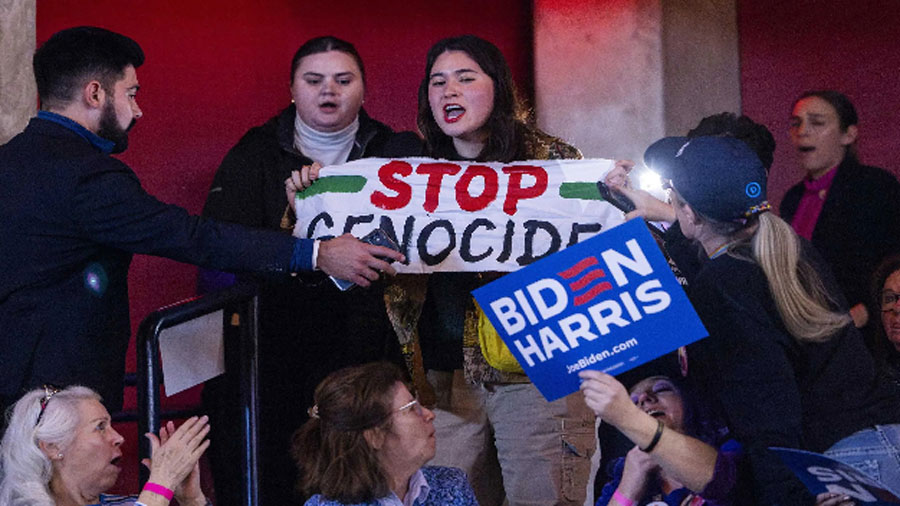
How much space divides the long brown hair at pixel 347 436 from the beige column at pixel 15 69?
207 centimetres

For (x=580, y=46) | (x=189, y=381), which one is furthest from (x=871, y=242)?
(x=189, y=381)

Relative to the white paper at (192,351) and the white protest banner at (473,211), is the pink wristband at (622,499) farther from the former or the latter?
the white paper at (192,351)

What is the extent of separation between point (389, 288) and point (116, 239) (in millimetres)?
900

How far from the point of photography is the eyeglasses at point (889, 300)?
13.8ft

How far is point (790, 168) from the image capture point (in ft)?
21.2

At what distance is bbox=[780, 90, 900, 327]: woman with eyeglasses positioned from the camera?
4.96 m

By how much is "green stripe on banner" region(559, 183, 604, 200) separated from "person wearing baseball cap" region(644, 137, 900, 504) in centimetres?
104

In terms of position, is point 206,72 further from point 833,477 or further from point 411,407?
point 833,477

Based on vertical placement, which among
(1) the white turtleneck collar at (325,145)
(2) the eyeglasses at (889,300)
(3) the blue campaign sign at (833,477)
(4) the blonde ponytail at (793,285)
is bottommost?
(3) the blue campaign sign at (833,477)

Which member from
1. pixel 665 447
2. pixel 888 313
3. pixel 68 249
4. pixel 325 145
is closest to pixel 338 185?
pixel 325 145

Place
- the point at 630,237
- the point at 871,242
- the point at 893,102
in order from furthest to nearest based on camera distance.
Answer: the point at 893,102
the point at 871,242
the point at 630,237

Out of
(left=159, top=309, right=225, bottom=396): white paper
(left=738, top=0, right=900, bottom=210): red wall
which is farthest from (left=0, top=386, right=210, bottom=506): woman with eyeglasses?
(left=738, top=0, right=900, bottom=210): red wall

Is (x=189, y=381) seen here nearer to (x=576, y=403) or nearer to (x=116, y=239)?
(x=116, y=239)

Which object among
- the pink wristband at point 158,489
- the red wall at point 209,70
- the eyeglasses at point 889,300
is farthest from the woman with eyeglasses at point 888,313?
the red wall at point 209,70
